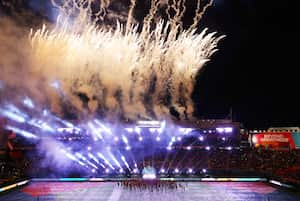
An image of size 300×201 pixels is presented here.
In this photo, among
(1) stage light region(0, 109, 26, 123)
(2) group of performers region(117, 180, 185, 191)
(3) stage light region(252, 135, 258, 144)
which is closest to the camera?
(2) group of performers region(117, 180, 185, 191)

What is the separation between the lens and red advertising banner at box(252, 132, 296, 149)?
41.5 m

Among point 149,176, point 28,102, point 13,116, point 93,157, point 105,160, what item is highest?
point 28,102

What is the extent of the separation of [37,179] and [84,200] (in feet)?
35.2

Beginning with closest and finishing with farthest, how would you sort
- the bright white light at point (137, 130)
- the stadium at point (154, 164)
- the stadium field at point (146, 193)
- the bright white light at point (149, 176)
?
the stadium field at point (146, 193)
the stadium at point (154, 164)
the bright white light at point (149, 176)
the bright white light at point (137, 130)

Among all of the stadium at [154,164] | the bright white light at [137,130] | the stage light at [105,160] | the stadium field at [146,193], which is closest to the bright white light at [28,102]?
the stadium at [154,164]

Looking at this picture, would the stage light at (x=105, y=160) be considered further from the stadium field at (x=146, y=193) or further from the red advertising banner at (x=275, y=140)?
the red advertising banner at (x=275, y=140)

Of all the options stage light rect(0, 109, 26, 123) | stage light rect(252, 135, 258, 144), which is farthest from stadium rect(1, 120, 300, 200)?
stage light rect(0, 109, 26, 123)

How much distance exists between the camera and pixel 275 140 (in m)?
42.2

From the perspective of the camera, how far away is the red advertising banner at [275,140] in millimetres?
41469

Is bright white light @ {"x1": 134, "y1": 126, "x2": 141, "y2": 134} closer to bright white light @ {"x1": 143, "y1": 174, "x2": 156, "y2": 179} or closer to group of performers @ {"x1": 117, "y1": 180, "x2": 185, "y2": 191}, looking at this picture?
bright white light @ {"x1": 143, "y1": 174, "x2": 156, "y2": 179}

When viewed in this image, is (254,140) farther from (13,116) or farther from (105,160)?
(13,116)

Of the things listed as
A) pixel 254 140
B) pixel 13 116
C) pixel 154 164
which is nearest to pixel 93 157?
pixel 154 164

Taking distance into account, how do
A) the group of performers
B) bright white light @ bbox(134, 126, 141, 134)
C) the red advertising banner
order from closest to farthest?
the group of performers → bright white light @ bbox(134, 126, 141, 134) → the red advertising banner

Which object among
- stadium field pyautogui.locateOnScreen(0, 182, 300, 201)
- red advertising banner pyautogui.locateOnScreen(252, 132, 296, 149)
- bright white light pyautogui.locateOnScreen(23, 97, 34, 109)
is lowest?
stadium field pyautogui.locateOnScreen(0, 182, 300, 201)
